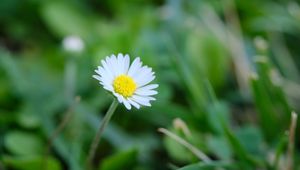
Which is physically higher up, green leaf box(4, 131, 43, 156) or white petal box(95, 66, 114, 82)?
green leaf box(4, 131, 43, 156)

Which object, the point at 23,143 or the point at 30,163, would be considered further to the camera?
the point at 23,143

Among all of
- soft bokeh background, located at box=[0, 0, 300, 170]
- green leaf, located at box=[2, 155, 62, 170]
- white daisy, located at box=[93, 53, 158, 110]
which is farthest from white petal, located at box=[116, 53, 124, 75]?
green leaf, located at box=[2, 155, 62, 170]

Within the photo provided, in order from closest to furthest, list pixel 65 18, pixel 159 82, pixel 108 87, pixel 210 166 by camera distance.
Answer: pixel 108 87 → pixel 210 166 → pixel 159 82 → pixel 65 18

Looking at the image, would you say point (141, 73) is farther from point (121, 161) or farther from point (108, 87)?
point (121, 161)

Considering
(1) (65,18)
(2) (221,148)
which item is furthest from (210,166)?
(1) (65,18)

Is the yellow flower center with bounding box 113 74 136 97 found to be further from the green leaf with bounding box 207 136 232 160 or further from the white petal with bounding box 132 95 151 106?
the green leaf with bounding box 207 136 232 160

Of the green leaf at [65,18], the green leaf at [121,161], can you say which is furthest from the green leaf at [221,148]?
the green leaf at [65,18]

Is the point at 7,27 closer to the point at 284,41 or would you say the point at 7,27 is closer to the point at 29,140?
the point at 29,140
